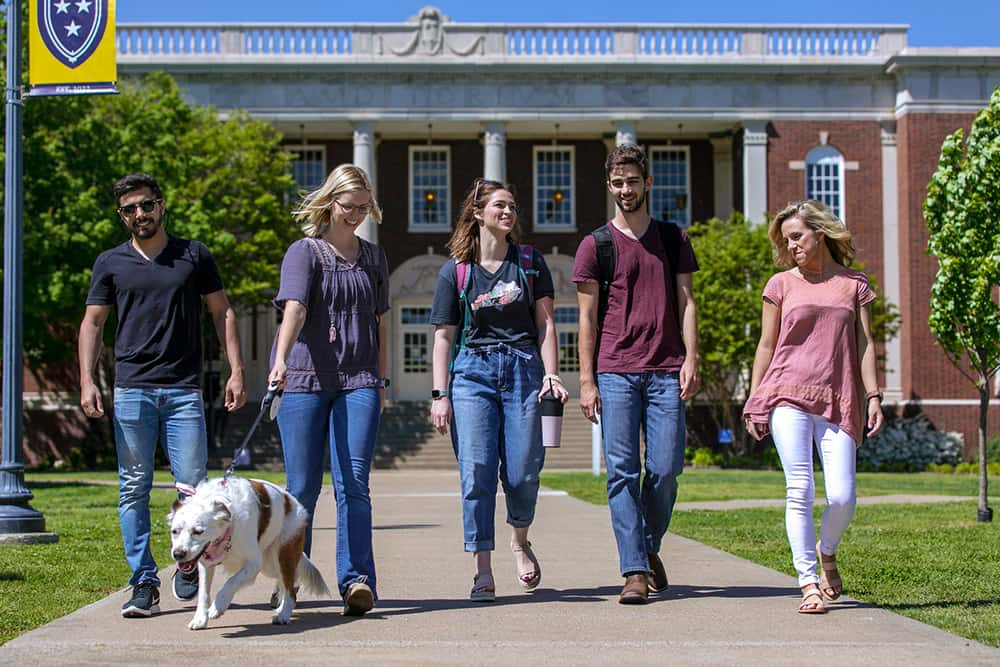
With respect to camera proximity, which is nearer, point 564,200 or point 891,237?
point 891,237

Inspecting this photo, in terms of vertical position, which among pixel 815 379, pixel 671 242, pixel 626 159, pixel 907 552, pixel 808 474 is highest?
pixel 626 159

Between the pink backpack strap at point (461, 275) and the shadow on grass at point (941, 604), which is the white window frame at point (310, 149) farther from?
the shadow on grass at point (941, 604)

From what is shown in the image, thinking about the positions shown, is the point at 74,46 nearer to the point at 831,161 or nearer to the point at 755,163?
the point at 755,163

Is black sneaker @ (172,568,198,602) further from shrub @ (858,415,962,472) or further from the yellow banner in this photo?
shrub @ (858,415,962,472)

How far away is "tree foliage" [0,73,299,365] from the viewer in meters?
28.2

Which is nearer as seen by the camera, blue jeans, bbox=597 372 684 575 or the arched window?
blue jeans, bbox=597 372 684 575

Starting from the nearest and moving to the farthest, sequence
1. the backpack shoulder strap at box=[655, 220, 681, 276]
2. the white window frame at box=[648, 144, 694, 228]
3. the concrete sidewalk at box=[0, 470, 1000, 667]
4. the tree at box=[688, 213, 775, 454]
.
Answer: the concrete sidewalk at box=[0, 470, 1000, 667]
the backpack shoulder strap at box=[655, 220, 681, 276]
the tree at box=[688, 213, 775, 454]
the white window frame at box=[648, 144, 694, 228]

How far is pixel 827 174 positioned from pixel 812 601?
33.7 metres

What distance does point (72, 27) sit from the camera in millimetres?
11555

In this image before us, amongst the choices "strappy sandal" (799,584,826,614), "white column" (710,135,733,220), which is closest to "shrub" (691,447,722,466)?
"white column" (710,135,733,220)

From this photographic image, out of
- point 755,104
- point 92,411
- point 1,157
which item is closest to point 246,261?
point 1,157

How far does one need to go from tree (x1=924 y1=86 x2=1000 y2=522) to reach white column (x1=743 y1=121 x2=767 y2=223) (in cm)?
2317

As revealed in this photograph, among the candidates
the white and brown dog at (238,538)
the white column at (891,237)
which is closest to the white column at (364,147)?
the white column at (891,237)

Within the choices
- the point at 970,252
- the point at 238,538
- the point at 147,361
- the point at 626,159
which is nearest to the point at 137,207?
the point at 147,361
